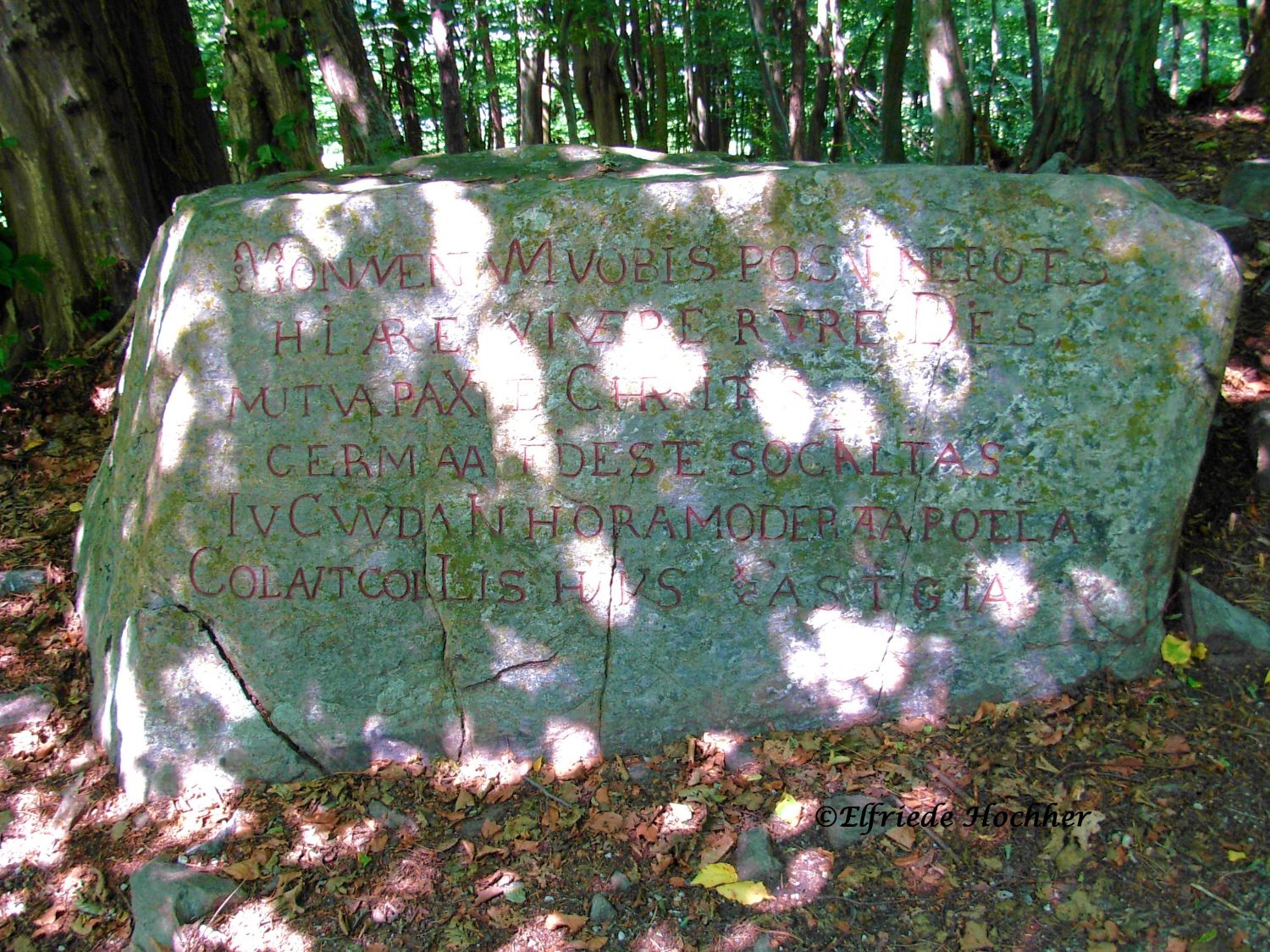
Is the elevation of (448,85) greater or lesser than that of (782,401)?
greater

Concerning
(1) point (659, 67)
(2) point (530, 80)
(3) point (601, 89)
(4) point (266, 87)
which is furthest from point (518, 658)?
(1) point (659, 67)

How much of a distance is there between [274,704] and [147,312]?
1545 mm

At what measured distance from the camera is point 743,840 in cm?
274

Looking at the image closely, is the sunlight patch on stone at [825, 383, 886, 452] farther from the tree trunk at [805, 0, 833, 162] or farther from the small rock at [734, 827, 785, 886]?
the tree trunk at [805, 0, 833, 162]

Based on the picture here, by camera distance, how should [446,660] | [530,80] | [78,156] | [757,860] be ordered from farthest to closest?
1. [530,80]
2. [78,156]
3. [446,660]
4. [757,860]

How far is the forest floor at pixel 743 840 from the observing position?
251 centimetres

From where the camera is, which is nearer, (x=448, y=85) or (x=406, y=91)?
(x=448, y=85)

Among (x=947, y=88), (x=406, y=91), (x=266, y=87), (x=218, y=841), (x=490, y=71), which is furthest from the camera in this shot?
(x=490, y=71)

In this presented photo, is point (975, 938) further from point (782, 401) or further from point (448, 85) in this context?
point (448, 85)

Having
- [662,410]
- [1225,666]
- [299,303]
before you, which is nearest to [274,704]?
[299,303]

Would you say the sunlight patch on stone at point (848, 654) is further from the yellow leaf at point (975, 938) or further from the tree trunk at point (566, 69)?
the tree trunk at point (566, 69)

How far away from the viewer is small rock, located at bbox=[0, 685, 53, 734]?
3.34 m

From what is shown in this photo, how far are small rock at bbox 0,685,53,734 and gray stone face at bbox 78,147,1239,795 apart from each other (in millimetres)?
481

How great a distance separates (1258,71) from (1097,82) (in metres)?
1.70
